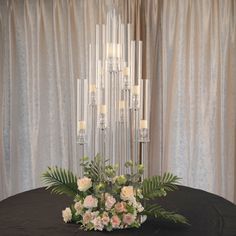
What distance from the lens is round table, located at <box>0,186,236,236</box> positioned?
189 cm

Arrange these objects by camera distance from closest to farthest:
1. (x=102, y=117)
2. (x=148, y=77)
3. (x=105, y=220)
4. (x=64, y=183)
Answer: (x=105, y=220)
(x=102, y=117)
(x=64, y=183)
(x=148, y=77)

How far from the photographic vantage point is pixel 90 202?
1901 mm

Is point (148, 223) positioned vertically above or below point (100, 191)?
below

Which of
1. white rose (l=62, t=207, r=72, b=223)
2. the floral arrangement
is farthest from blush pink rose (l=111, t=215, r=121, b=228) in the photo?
white rose (l=62, t=207, r=72, b=223)

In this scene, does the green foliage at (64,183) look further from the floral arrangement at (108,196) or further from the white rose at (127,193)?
the white rose at (127,193)

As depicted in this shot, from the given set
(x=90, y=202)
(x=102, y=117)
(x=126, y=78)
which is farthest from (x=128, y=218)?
(x=126, y=78)

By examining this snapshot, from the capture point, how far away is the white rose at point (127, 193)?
6.26ft

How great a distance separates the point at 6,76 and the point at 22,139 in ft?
2.19

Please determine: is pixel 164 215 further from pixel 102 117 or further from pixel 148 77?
pixel 148 77

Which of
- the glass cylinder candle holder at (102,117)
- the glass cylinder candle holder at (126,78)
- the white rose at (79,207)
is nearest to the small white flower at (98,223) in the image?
the white rose at (79,207)

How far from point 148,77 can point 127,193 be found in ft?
7.18

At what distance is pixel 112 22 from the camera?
6.76 ft

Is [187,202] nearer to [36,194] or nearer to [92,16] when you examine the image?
[36,194]

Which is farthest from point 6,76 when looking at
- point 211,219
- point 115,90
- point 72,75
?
point 211,219
